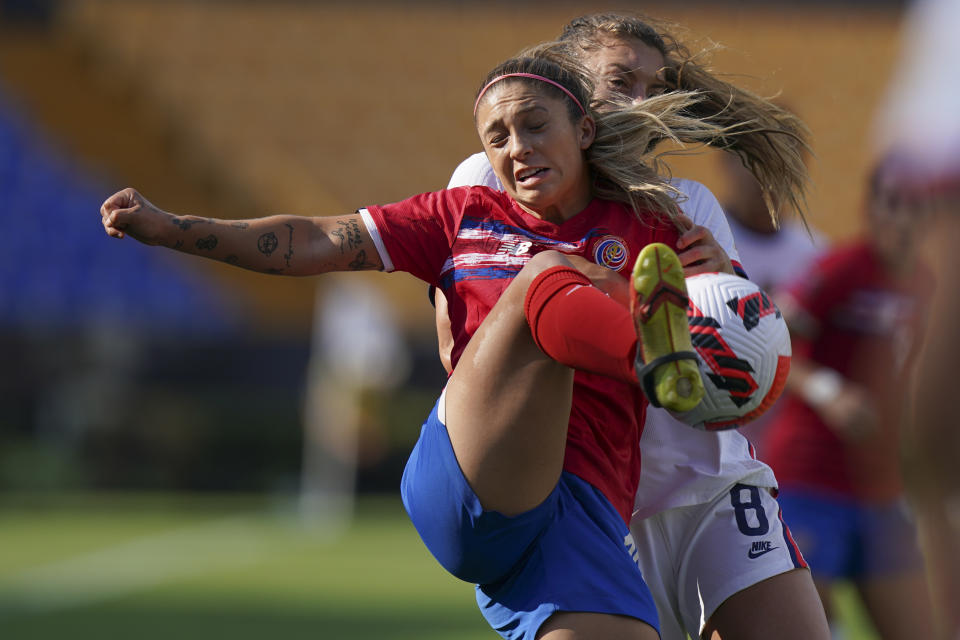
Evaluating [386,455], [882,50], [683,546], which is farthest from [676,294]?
[882,50]

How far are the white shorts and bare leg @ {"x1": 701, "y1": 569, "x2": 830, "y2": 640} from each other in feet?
0.07

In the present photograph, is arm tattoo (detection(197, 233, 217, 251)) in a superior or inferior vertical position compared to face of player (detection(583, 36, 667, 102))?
inferior

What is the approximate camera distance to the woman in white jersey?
10.1 feet

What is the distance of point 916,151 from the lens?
1.79 m

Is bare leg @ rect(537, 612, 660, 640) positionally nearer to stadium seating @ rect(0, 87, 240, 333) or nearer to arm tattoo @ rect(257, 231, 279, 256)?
arm tattoo @ rect(257, 231, 279, 256)

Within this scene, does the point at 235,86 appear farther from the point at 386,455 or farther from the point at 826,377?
the point at 826,377

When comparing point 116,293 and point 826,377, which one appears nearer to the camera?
point 826,377

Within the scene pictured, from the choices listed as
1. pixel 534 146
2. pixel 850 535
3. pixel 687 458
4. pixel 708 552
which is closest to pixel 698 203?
pixel 534 146

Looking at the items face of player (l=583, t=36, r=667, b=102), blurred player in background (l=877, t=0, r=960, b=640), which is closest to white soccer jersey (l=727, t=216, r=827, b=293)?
face of player (l=583, t=36, r=667, b=102)

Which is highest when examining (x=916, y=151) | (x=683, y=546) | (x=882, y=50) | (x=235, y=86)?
(x=235, y=86)

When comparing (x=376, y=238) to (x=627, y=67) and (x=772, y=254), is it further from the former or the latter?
(x=772, y=254)

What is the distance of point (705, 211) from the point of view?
3.34 meters

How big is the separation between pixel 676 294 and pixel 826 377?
2.79m

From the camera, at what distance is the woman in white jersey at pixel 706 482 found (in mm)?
3092
